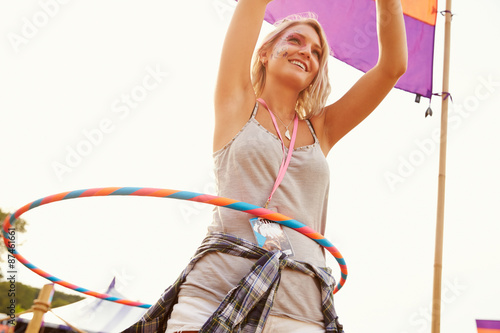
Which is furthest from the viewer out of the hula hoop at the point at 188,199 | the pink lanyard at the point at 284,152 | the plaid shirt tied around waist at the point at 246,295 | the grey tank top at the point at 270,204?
the pink lanyard at the point at 284,152

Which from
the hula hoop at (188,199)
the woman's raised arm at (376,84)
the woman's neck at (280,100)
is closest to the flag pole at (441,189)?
the hula hoop at (188,199)

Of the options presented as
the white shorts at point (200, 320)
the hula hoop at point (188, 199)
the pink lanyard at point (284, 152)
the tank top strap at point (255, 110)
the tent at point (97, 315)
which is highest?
the tank top strap at point (255, 110)

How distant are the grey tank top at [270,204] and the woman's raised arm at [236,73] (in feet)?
0.22

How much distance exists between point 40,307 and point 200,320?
110 inches

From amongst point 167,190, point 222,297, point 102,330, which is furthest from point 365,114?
point 102,330

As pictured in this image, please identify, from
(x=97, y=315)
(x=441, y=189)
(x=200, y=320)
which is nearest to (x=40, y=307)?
(x=200, y=320)

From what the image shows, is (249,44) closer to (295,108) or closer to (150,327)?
(295,108)

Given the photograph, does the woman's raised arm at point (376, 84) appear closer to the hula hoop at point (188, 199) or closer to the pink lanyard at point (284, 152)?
the pink lanyard at point (284, 152)

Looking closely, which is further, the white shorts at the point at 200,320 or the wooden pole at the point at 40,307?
the wooden pole at the point at 40,307

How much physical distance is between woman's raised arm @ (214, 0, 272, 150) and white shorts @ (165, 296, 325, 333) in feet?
2.71

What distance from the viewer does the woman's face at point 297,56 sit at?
288cm

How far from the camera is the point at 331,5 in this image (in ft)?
20.1

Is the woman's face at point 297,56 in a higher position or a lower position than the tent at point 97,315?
higher

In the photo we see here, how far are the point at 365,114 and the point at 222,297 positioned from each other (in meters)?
1.48
